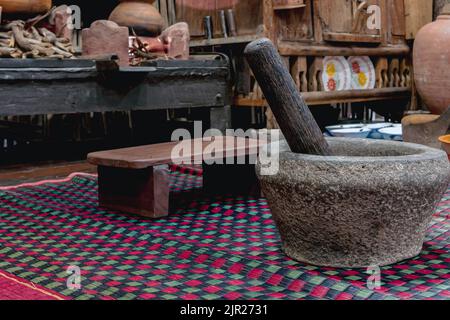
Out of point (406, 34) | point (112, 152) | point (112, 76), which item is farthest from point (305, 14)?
point (112, 152)

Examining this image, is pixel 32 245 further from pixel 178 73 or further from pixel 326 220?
pixel 178 73

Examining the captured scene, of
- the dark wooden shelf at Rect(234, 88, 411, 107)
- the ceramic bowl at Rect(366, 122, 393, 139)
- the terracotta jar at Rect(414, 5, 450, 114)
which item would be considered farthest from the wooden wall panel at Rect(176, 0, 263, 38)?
the terracotta jar at Rect(414, 5, 450, 114)

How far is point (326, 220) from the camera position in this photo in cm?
195

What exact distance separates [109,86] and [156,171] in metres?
1.02

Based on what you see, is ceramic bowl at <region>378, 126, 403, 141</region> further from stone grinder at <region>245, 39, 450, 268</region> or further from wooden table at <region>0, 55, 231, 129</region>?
stone grinder at <region>245, 39, 450, 268</region>

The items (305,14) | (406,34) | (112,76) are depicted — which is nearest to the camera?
(112,76)

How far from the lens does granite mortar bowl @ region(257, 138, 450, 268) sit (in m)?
1.88

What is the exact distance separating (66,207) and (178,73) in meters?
1.23

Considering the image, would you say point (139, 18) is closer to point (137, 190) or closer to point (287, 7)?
point (287, 7)

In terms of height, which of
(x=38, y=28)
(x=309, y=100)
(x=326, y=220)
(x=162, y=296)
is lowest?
(x=162, y=296)

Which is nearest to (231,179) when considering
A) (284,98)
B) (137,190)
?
(137,190)

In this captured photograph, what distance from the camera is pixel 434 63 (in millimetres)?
4723

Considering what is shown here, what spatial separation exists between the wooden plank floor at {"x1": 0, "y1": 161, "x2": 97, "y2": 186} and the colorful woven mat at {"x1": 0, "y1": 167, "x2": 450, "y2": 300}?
729 mm

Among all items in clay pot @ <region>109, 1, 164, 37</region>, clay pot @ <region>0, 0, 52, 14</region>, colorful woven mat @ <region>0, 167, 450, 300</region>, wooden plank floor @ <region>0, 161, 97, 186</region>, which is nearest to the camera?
colorful woven mat @ <region>0, 167, 450, 300</region>
